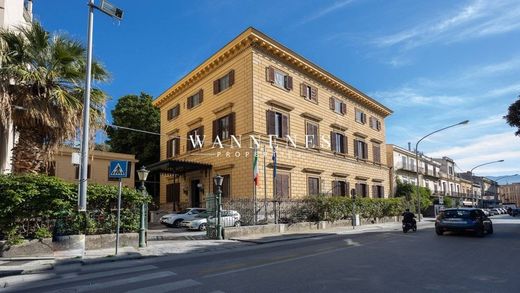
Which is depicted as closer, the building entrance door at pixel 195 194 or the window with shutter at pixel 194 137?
the building entrance door at pixel 195 194

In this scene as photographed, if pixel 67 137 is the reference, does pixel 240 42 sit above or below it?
above

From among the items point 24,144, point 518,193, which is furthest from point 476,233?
point 518,193

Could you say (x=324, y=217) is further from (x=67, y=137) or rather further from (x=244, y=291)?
(x=244, y=291)

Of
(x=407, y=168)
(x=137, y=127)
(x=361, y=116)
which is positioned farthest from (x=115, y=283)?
(x=407, y=168)

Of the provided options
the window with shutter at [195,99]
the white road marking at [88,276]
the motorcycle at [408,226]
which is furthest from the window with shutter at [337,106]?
the white road marking at [88,276]

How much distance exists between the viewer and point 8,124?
41.8 ft

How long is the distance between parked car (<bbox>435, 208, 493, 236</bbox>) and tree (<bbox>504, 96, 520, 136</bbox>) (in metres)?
6.24

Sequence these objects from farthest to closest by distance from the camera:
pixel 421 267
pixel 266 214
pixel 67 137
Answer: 1. pixel 266 214
2. pixel 67 137
3. pixel 421 267

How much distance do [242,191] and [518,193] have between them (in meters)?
157

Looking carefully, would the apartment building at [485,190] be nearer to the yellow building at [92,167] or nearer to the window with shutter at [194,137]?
the window with shutter at [194,137]

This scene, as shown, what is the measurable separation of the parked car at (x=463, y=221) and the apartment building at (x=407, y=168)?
26127 mm

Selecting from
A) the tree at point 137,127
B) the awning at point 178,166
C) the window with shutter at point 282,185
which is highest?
the tree at point 137,127

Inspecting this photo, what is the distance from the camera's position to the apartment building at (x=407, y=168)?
51375 mm

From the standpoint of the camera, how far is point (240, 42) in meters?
25.0
